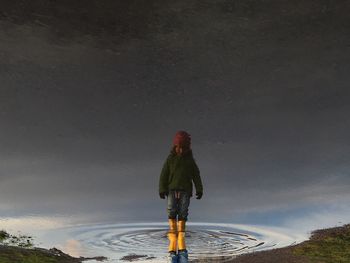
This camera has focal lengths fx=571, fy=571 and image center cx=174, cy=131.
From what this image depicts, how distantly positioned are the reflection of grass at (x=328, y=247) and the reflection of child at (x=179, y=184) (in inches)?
156

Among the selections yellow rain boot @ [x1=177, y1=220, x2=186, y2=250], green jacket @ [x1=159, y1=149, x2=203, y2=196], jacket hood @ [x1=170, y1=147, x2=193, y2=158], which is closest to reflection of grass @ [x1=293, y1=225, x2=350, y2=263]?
yellow rain boot @ [x1=177, y1=220, x2=186, y2=250]

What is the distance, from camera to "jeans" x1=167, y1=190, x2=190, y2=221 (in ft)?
47.1

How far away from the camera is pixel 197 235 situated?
779 inches

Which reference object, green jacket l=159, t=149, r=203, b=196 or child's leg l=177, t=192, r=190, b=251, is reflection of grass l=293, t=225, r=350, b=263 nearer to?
child's leg l=177, t=192, r=190, b=251

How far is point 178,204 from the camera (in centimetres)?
1447

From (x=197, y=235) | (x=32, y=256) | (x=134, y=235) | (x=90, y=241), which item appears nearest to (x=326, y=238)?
(x=197, y=235)

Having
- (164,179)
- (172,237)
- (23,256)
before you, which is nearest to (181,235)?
(172,237)

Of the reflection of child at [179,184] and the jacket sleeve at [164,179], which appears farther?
the jacket sleeve at [164,179]

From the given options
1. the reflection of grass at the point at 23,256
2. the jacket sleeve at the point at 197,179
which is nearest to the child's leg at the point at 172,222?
the jacket sleeve at the point at 197,179

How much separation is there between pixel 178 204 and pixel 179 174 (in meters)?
0.78

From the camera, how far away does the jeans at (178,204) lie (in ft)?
47.1

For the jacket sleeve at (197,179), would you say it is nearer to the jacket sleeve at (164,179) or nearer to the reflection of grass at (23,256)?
the jacket sleeve at (164,179)

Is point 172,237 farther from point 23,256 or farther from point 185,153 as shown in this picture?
point 23,256

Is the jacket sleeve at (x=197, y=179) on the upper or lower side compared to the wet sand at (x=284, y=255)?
upper
